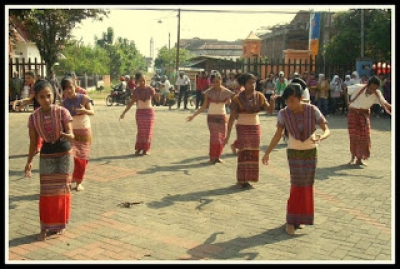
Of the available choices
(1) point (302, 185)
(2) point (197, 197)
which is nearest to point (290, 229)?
(1) point (302, 185)

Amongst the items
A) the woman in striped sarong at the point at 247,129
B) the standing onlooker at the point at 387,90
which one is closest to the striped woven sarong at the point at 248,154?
the woman in striped sarong at the point at 247,129

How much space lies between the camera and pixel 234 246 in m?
4.87

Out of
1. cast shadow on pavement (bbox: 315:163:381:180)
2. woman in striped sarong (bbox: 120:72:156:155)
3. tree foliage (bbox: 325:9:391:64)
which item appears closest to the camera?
cast shadow on pavement (bbox: 315:163:381:180)

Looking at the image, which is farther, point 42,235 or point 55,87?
point 55,87

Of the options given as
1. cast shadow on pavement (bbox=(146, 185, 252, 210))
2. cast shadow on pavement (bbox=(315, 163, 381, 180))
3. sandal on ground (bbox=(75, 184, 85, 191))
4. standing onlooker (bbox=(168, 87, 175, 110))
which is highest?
standing onlooker (bbox=(168, 87, 175, 110))

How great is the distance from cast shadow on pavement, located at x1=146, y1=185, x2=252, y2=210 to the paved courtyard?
0.01 metres

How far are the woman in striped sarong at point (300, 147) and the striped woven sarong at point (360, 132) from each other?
4.00m

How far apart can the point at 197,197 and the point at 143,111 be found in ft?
12.5

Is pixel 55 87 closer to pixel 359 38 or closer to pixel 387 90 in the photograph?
pixel 387 90

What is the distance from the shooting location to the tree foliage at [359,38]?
22484 mm

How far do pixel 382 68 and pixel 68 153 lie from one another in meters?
18.4

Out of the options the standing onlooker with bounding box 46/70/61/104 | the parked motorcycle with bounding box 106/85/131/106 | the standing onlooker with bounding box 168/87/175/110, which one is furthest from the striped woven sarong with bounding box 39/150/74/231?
the parked motorcycle with bounding box 106/85/131/106

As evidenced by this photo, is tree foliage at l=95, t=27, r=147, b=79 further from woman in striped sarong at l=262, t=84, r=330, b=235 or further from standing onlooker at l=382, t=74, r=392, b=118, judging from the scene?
woman in striped sarong at l=262, t=84, r=330, b=235

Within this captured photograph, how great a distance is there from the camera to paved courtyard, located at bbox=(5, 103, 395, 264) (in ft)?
15.3
